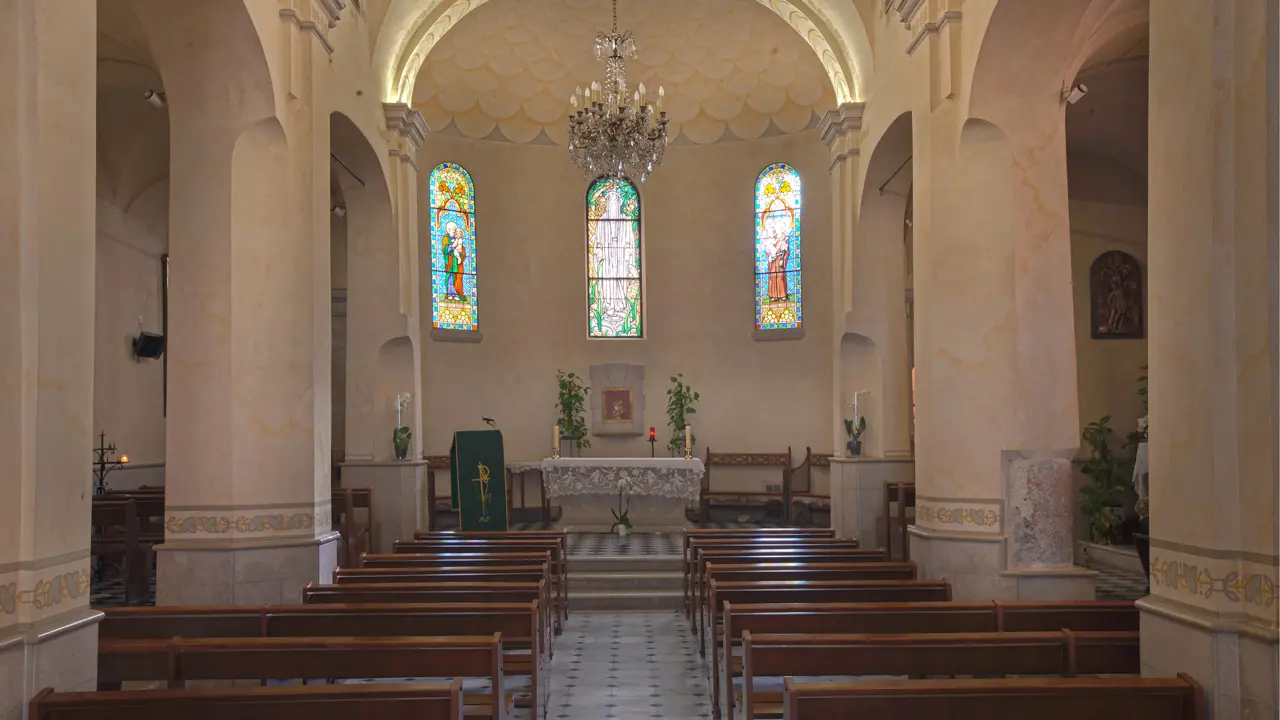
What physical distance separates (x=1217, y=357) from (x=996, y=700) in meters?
1.74

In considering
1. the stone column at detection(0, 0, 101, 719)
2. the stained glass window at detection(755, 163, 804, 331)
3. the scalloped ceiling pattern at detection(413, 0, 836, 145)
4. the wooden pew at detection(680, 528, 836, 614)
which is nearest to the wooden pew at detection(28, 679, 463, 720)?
the stone column at detection(0, 0, 101, 719)

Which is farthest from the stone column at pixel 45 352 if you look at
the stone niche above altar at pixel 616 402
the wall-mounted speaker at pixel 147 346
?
the stone niche above altar at pixel 616 402

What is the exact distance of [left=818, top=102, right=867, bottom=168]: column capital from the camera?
1306cm

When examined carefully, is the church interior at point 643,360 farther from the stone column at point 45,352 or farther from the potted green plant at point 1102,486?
the potted green plant at point 1102,486

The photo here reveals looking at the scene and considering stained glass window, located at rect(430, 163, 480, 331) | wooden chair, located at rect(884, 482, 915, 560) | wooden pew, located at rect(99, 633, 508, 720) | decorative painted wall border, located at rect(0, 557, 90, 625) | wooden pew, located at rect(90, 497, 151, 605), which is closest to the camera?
decorative painted wall border, located at rect(0, 557, 90, 625)

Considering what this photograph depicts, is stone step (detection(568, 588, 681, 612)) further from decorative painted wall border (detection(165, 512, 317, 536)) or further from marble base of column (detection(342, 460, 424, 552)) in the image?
decorative painted wall border (detection(165, 512, 317, 536))

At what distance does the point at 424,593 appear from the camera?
687 cm

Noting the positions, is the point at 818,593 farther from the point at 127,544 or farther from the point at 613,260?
the point at 613,260

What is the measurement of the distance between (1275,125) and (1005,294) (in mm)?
4325

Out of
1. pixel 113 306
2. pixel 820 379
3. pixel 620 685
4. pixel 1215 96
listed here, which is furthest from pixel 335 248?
pixel 1215 96

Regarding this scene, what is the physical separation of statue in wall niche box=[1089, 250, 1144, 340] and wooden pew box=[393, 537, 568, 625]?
31.7 feet

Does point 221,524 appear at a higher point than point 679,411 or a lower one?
lower

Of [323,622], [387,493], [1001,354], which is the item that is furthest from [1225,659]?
[387,493]

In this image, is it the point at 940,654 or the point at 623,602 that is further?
the point at 623,602
